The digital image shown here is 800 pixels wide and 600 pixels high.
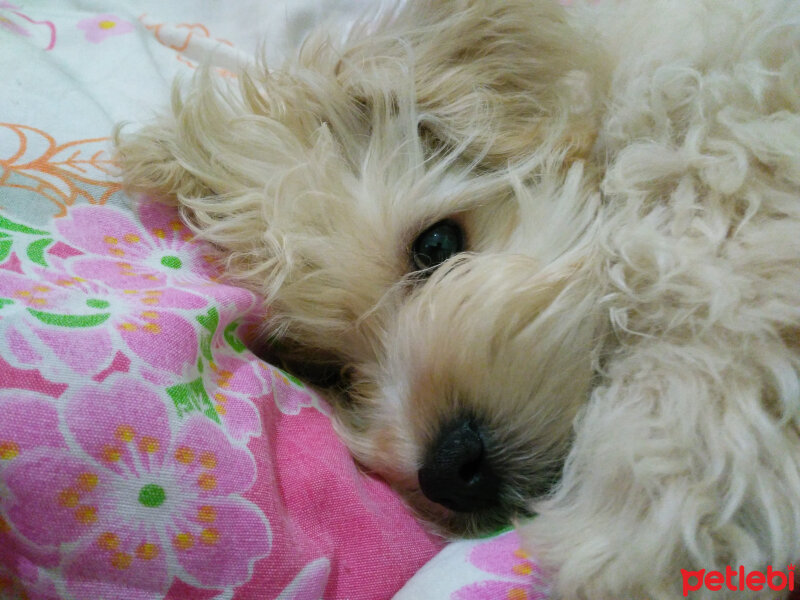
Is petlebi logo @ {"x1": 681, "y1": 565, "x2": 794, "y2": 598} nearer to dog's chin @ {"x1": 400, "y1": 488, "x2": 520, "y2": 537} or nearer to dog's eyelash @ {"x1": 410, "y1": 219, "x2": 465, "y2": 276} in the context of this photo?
dog's chin @ {"x1": 400, "y1": 488, "x2": 520, "y2": 537}

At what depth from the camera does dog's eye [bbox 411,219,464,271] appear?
0.92 meters

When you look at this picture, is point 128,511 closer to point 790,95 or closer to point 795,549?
point 795,549

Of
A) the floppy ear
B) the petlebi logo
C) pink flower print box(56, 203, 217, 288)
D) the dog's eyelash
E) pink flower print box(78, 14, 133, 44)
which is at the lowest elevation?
pink flower print box(78, 14, 133, 44)

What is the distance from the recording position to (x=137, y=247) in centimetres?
93

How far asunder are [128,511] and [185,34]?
132 centimetres

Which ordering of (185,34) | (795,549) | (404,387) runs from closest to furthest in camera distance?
(795,549) → (404,387) → (185,34)

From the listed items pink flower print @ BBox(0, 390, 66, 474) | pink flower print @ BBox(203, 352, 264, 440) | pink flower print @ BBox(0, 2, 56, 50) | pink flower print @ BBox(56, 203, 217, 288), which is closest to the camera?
pink flower print @ BBox(0, 390, 66, 474)

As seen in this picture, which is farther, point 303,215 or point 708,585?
point 303,215

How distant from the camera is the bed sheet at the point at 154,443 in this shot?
2.11 ft

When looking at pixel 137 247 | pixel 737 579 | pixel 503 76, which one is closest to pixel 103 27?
pixel 137 247

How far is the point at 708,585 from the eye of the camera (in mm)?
631

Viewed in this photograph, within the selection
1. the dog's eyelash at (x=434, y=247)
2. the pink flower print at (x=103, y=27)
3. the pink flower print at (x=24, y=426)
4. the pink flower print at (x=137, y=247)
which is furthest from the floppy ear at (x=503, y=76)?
the pink flower print at (x=103, y=27)

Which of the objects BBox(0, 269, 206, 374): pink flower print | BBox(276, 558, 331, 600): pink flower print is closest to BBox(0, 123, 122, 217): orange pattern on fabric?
BBox(0, 269, 206, 374): pink flower print

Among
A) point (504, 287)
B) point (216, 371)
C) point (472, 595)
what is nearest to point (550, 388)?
point (504, 287)
